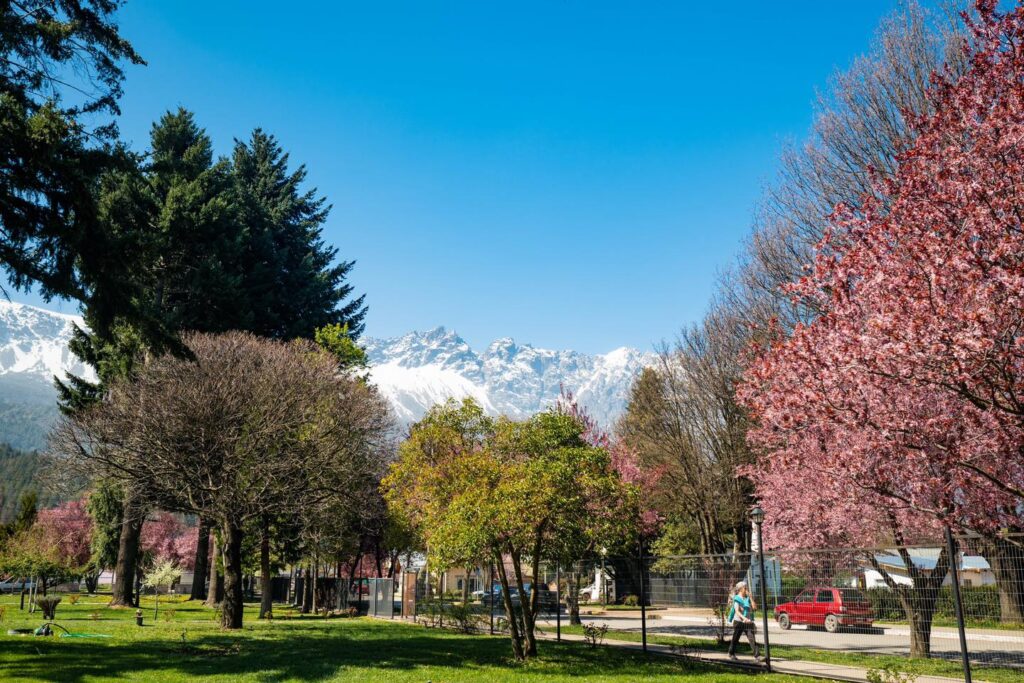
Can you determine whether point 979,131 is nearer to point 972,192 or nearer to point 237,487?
point 972,192

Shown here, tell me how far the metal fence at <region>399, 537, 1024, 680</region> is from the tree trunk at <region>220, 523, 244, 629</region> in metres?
11.3

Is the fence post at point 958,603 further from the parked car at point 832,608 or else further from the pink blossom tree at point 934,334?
the parked car at point 832,608

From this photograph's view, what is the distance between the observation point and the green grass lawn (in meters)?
13.4

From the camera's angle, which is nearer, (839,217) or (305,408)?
(839,217)

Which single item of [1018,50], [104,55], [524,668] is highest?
[104,55]

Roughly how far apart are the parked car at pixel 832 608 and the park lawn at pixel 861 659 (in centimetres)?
71

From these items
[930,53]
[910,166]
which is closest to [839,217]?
[910,166]

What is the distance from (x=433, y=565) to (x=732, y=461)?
68.4 feet

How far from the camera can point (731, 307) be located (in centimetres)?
3016

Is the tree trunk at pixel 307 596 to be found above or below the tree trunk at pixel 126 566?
below

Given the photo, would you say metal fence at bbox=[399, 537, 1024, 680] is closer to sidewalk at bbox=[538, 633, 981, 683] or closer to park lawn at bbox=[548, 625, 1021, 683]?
park lawn at bbox=[548, 625, 1021, 683]

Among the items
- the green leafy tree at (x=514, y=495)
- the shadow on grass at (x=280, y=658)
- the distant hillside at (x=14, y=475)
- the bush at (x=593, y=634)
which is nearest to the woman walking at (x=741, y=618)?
the shadow on grass at (x=280, y=658)

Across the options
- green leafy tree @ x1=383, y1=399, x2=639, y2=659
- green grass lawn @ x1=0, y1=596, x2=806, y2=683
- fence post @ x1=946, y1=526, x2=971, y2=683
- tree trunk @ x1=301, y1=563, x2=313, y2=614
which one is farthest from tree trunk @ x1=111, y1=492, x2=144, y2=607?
fence post @ x1=946, y1=526, x2=971, y2=683

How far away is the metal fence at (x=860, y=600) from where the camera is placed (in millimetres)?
11273
